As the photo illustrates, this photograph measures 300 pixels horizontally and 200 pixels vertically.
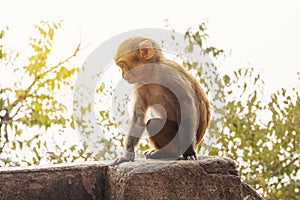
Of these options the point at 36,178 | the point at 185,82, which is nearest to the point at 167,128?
the point at 185,82

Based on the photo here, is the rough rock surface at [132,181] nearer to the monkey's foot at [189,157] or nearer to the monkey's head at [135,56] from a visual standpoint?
the monkey's foot at [189,157]

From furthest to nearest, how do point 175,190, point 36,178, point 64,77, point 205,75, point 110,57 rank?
point 205,75
point 64,77
point 110,57
point 36,178
point 175,190

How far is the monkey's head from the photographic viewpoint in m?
2.60

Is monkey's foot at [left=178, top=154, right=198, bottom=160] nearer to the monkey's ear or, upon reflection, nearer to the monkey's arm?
the monkey's arm

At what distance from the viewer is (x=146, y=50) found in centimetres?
261

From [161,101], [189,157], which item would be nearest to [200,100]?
[161,101]

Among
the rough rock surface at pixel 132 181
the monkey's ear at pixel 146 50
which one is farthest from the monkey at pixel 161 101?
the rough rock surface at pixel 132 181

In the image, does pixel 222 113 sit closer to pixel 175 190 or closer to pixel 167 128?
pixel 167 128

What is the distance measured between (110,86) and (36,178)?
1.84 meters

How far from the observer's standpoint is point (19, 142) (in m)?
4.25

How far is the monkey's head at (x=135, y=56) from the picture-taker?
2602 millimetres

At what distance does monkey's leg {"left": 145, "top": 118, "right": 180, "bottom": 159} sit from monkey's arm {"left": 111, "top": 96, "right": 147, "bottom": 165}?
5 cm

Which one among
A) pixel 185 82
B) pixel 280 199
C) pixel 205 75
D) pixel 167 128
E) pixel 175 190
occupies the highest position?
pixel 205 75

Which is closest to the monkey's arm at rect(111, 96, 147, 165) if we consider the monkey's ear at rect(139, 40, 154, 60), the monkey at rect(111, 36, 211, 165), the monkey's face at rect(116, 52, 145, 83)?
the monkey at rect(111, 36, 211, 165)
